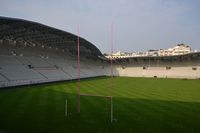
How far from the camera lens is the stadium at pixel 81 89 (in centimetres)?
1134

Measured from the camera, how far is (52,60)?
4869cm

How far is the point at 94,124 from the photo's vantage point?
36.6 feet

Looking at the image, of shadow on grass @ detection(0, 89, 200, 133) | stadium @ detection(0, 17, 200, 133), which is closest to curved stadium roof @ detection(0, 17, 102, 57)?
stadium @ detection(0, 17, 200, 133)

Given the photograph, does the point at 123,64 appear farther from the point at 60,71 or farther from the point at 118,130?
the point at 118,130

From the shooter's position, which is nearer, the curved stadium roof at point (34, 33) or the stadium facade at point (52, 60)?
the curved stadium roof at point (34, 33)

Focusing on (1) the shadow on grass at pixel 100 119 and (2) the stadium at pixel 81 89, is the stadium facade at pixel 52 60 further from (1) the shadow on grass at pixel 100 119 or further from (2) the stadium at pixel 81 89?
(1) the shadow on grass at pixel 100 119

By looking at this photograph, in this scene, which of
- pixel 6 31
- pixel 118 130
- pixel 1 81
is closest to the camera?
pixel 118 130

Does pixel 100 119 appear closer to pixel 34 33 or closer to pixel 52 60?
pixel 34 33

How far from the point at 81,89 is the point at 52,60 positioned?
2312cm

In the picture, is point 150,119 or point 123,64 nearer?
point 150,119

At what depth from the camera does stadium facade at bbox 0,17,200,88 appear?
32844 mm

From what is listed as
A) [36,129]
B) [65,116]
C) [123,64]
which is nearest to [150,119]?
[65,116]

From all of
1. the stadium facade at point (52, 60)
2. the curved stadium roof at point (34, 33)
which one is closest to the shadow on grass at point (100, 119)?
the curved stadium roof at point (34, 33)

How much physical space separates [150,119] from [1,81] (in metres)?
24.6
